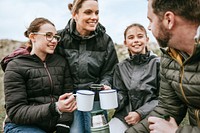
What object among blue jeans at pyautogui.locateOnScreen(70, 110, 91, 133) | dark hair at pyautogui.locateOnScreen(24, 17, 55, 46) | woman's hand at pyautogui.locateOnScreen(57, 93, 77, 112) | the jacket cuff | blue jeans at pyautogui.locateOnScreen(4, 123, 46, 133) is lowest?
blue jeans at pyautogui.locateOnScreen(70, 110, 91, 133)

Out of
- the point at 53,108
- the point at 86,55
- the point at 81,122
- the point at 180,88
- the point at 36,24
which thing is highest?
the point at 36,24

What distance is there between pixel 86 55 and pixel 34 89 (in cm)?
74

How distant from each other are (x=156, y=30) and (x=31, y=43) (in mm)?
1620

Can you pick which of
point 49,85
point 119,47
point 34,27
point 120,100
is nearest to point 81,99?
point 49,85

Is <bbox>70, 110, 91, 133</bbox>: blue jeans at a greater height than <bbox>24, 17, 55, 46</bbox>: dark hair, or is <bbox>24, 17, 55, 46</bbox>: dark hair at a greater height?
<bbox>24, 17, 55, 46</bbox>: dark hair

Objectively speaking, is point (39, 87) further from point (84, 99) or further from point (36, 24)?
point (36, 24)

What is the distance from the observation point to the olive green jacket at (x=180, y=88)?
2383 millimetres

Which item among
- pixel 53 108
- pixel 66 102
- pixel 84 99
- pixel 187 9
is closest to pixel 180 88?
pixel 187 9

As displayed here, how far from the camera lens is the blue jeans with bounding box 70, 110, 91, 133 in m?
3.60

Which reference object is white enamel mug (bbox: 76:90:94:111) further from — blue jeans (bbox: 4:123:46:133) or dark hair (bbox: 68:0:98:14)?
dark hair (bbox: 68:0:98:14)

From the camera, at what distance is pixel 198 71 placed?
2.38 meters

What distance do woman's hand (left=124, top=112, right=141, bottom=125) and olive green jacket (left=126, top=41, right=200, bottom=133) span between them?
53cm

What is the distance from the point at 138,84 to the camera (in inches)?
137

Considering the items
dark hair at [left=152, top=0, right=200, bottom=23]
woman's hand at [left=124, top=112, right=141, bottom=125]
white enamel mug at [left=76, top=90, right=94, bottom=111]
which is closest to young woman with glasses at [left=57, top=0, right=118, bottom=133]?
woman's hand at [left=124, top=112, right=141, bottom=125]
